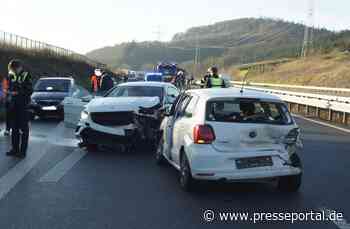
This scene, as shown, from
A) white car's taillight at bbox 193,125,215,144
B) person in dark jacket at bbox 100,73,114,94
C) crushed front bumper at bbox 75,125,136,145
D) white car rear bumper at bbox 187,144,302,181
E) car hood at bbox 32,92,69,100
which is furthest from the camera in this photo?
person in dark jacket at bbox 100,73,114,94

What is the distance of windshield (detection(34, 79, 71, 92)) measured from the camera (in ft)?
70.0

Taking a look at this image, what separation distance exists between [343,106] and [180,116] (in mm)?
12910

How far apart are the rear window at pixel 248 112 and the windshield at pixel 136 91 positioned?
17.6ft

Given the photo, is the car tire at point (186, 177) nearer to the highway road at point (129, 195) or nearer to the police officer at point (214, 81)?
the highway road at point (129, 195)

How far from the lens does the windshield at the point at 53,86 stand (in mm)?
21328

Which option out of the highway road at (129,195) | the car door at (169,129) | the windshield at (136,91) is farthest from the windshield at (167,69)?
the car door at (169,129)

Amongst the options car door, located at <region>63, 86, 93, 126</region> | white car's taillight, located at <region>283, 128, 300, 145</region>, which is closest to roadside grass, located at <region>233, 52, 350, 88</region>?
car door, located at <region>63, 86, 93, 126</region>

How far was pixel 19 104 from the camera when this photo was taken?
37.5 ft

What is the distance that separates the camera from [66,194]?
8133 mm

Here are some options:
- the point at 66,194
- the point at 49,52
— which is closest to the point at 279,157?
the point at 66,194

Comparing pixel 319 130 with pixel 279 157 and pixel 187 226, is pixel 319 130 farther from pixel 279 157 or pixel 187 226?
pixel 187 226

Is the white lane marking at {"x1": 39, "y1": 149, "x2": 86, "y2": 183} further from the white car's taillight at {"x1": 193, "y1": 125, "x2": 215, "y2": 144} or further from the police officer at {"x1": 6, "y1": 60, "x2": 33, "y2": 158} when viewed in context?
the white car's taillight at {"x1": 193, "y1": 125, "x2": 215, "y2": 144}

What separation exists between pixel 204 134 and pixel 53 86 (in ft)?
47.2

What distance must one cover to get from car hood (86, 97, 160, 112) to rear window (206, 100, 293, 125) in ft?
→ 13.6
